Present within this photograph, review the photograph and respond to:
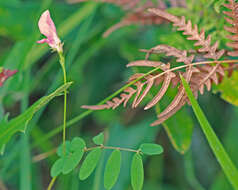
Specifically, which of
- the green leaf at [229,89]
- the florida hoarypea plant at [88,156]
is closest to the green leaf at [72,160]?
the florida hoarypea plant at [88,156]

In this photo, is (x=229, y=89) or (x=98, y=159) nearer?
(x=98, y=159)

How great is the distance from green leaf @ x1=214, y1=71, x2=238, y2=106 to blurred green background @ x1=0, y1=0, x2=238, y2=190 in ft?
0.50

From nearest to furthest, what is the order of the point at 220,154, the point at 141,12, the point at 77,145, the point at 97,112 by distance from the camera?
the point at 220,154
the point at 77,145
the point at 141,12
the point at 97,112

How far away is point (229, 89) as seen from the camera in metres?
0.86

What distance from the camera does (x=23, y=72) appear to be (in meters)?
1.08

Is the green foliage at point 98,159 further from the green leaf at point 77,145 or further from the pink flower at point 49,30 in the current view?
the pink flower at point 49,30

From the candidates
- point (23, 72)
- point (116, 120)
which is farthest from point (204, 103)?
point (23, 72)

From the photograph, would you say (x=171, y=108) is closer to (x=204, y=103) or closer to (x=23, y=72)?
(x=23, y=72)

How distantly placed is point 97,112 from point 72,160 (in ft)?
2.43

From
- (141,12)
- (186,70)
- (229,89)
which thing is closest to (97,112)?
(141,12)

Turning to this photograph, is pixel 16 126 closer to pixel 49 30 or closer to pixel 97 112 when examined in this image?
pixel 49 30

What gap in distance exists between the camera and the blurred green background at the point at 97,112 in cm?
107

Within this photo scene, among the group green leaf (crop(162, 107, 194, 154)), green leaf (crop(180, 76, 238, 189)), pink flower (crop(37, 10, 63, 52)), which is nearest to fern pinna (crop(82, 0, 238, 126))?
green leaf (crop(180, 76, 238, 189))

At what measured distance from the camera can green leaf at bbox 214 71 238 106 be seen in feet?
2.79
